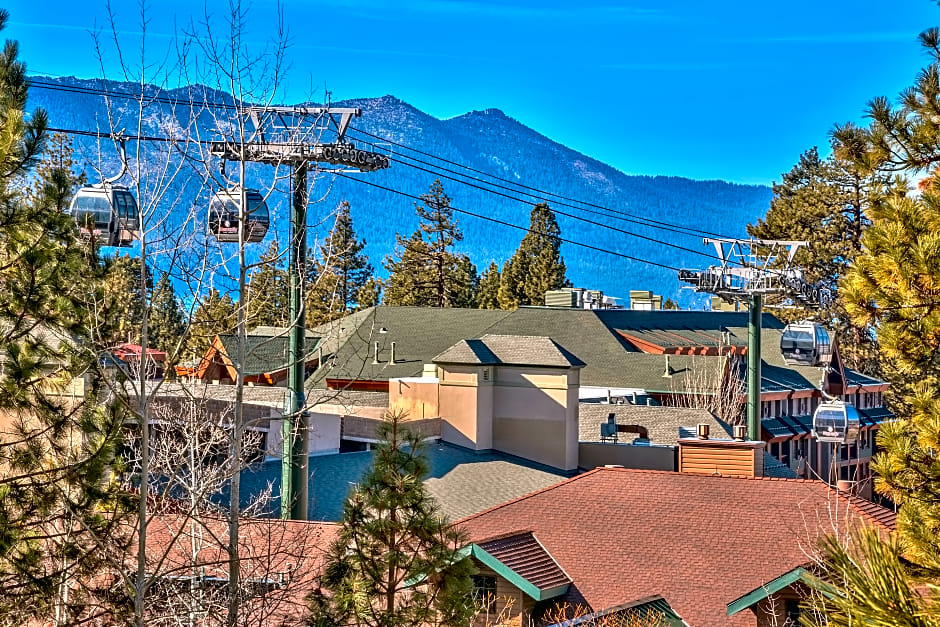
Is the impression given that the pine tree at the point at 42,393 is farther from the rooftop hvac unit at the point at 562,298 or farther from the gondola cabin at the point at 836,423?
the rooftop hvac unit at the point at 562,298

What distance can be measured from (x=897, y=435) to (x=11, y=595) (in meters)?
8.39

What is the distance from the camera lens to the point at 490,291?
93.4 m

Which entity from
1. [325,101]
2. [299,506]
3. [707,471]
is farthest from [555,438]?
[325,101]

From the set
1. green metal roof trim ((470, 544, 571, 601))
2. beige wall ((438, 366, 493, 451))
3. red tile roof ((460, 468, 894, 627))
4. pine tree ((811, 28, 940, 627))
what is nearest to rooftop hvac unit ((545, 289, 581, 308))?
beige wall ((438, 366, 493, 451))

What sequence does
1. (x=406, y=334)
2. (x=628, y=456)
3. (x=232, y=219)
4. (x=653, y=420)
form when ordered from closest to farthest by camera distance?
(x=232, y=219), (x=628, y=456), (x=653, y=420), (x=406, y=334)

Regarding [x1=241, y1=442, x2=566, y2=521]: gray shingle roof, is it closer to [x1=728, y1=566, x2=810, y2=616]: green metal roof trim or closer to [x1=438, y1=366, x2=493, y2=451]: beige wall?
[x1=438, y1=366, x2=493, y2=451]: beige wall

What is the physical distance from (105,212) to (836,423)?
65.9 ft

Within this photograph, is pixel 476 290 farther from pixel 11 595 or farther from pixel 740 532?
pixel 11 595

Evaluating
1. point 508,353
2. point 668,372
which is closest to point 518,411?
point 508,353

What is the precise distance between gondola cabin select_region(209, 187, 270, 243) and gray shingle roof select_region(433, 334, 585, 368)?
19.3 m

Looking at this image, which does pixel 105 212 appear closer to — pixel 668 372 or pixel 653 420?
pixel 653 420

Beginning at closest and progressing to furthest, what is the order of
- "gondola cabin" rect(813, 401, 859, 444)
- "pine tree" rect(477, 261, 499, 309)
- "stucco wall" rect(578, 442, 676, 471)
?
"gondola cabin" rect(813, 401, 859, 444) < "stucco wall" rect(578, 442, 676, 471) < "pine tree" rect(477, 261, 499, 309)

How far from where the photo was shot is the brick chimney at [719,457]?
29609mm

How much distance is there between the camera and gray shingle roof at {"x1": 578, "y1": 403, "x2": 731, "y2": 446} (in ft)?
137
